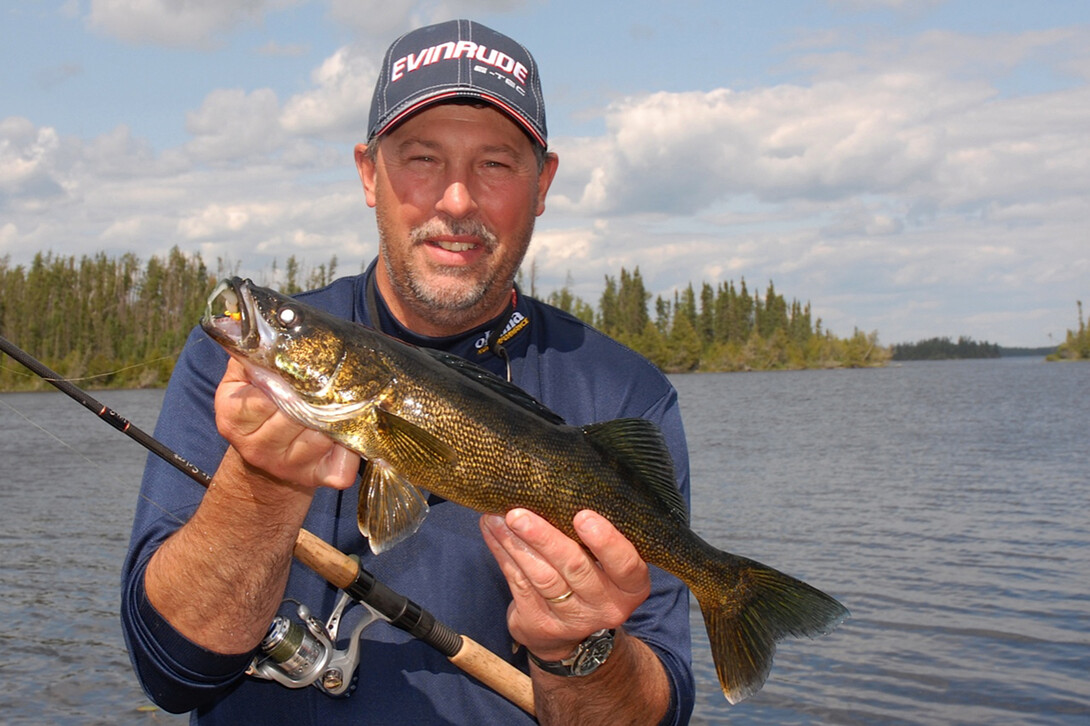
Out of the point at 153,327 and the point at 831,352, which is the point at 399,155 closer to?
the point at 153,327

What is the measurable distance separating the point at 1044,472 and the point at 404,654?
75.9 ft

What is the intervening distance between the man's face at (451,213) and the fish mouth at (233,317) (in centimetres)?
90

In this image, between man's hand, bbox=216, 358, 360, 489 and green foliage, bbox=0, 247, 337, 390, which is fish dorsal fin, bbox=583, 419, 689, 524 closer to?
man's hand, bbox=216, 358, 360, 489

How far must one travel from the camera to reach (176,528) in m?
3.06

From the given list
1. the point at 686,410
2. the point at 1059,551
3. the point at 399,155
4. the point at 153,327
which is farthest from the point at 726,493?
the point at 153,327

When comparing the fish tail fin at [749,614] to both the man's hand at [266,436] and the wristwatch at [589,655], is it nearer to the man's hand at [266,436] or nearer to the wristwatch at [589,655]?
the wristwatch at [589,655]

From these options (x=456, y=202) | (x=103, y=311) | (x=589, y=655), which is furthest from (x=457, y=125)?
(x=103, y=311)

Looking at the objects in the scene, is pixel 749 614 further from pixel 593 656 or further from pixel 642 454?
pixel 642 454

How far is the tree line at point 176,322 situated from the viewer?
77812 millimetres

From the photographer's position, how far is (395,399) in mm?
2812

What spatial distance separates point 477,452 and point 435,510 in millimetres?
615

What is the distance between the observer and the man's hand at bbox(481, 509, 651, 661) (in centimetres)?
277

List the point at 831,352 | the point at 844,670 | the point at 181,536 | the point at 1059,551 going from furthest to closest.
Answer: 1. the point at 831,352
2. the point at 1059,551
3. the point at 844,670
4. the point at 181,536

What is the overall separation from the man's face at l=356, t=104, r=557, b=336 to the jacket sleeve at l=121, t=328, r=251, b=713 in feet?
2.55
